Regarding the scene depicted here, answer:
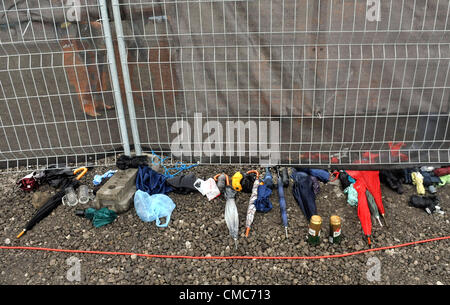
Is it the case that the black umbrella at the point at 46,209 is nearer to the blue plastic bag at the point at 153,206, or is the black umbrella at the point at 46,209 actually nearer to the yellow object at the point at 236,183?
the blue plastic bag at the point at 153,206

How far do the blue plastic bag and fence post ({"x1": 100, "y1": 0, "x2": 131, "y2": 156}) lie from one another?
714mm

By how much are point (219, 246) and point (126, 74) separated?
2437mm

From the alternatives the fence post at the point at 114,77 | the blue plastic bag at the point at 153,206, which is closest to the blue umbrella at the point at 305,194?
the blue plastic bag at the point at 153,206

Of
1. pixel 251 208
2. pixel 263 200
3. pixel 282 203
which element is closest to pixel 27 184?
pixel 251 208

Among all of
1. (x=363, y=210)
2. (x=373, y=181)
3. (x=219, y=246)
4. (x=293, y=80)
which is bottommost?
(x=219, y=246)

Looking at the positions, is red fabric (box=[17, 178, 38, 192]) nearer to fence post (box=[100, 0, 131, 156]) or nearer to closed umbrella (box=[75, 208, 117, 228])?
closed umbrella (box=[75, 208, 117, 228])

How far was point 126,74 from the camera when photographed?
412 centimetres

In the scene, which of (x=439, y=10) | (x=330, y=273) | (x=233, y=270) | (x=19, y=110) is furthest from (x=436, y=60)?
(x=19, y=110)

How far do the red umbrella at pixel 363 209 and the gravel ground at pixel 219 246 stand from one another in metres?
0.09

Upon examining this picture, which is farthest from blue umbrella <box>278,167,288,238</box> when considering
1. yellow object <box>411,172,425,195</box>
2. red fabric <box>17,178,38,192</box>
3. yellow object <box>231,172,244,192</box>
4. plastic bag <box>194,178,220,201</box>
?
red fabric <box>17,178,38,192</box>

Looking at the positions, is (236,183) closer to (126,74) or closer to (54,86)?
(126,74)

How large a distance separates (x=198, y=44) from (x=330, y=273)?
10.1 feet

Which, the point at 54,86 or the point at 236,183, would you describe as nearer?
the point at 54,86

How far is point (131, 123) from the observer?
14.4 ft
